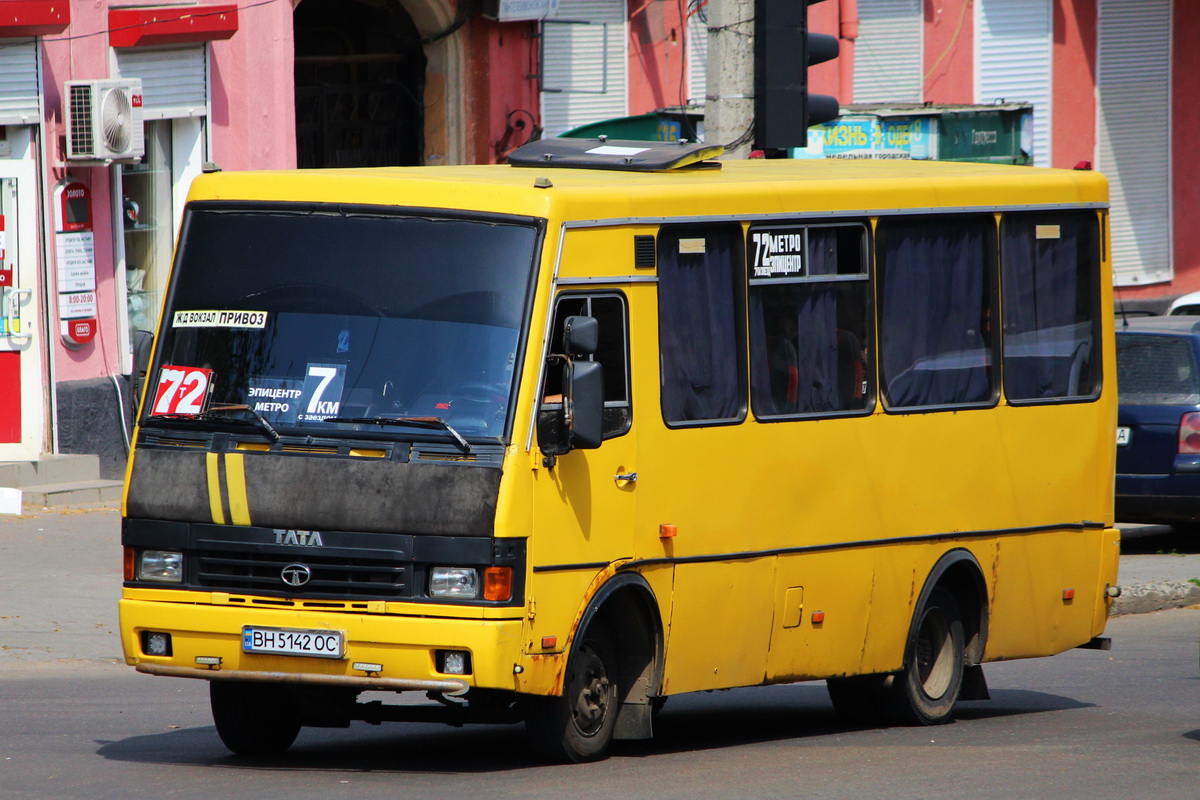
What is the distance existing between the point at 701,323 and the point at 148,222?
10.9m

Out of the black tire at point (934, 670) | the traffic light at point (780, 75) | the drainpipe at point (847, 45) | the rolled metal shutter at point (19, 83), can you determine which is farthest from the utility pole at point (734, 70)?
the drainpipe at point (847, 45)

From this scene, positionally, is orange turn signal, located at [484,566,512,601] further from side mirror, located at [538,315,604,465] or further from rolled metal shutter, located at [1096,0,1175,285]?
rolled metal shutter, located at [1096,0,1175,285]

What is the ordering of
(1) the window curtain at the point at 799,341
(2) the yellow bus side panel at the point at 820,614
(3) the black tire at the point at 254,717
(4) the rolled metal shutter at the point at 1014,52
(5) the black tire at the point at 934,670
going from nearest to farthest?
(3) the black tire at the point at 254,717, (1) the window curtain at the point at 799,341, (2) the yellow bus side panel at the point at 820,614, (5) the black tire at the point at 934,670, (4) the rolled metal shutter at the point at 1014,52

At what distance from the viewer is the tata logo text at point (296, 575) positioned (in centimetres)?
791

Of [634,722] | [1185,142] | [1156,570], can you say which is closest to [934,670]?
[634,722]

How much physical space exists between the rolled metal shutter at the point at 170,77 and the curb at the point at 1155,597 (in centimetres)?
925

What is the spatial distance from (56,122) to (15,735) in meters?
9.09

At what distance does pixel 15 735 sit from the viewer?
357 inches

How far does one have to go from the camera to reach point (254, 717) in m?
8.62

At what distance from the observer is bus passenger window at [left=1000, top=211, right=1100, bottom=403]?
10.4m

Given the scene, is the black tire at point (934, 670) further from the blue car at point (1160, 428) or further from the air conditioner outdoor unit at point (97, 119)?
the air conditioner outdoor unit at point (97, 119)

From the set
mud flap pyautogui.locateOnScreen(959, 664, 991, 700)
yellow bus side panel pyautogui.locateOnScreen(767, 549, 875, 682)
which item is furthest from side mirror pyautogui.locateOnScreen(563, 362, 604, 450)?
mud flap pyautogui.locateOnScreen(959, 664, 991, 700)

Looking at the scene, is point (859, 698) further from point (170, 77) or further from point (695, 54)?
point (695, 54)

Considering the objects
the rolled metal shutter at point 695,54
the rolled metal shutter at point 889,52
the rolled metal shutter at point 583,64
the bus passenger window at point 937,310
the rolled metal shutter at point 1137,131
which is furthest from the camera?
the rolled metal shutter at point 1137,131
